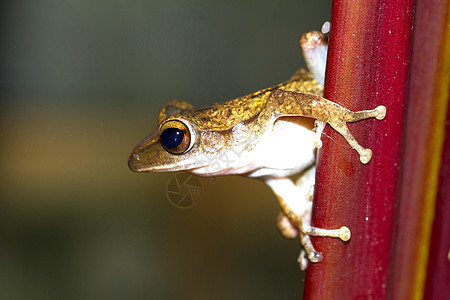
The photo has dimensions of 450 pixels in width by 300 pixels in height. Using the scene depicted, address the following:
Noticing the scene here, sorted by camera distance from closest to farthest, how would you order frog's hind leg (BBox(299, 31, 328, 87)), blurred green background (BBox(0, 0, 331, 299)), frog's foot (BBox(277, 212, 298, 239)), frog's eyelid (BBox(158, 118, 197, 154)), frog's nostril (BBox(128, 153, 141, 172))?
frog's eyelid (BBox(158, 118, 197, 154)) < frog's nostril (BBox(128, 153, 141, 172)) < frog's hind leg (BBox(299, 31, 328, 87)) < frog's foot (BBox(277, 212, 298, 239)) < blurred green background (BBox(0, 0, 331, 299))

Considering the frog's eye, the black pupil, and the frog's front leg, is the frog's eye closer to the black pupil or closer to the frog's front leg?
the black pupil

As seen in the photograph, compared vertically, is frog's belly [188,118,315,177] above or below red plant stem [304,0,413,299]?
above

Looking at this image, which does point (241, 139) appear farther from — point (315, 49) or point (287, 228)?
point (287, 228)

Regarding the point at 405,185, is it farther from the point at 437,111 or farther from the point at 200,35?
the point at 200,35

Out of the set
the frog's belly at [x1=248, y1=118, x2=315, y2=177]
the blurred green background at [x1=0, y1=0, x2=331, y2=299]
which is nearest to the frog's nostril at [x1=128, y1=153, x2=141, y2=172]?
the frog's belly at [x1=248, y1=118, x2=315, y2=177]

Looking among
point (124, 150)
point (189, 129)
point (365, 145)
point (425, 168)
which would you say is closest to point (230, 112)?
point (189, 129)

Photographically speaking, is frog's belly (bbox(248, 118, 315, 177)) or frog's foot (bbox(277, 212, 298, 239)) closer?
frog's belly (bbox(248, 118, 315, 177))
